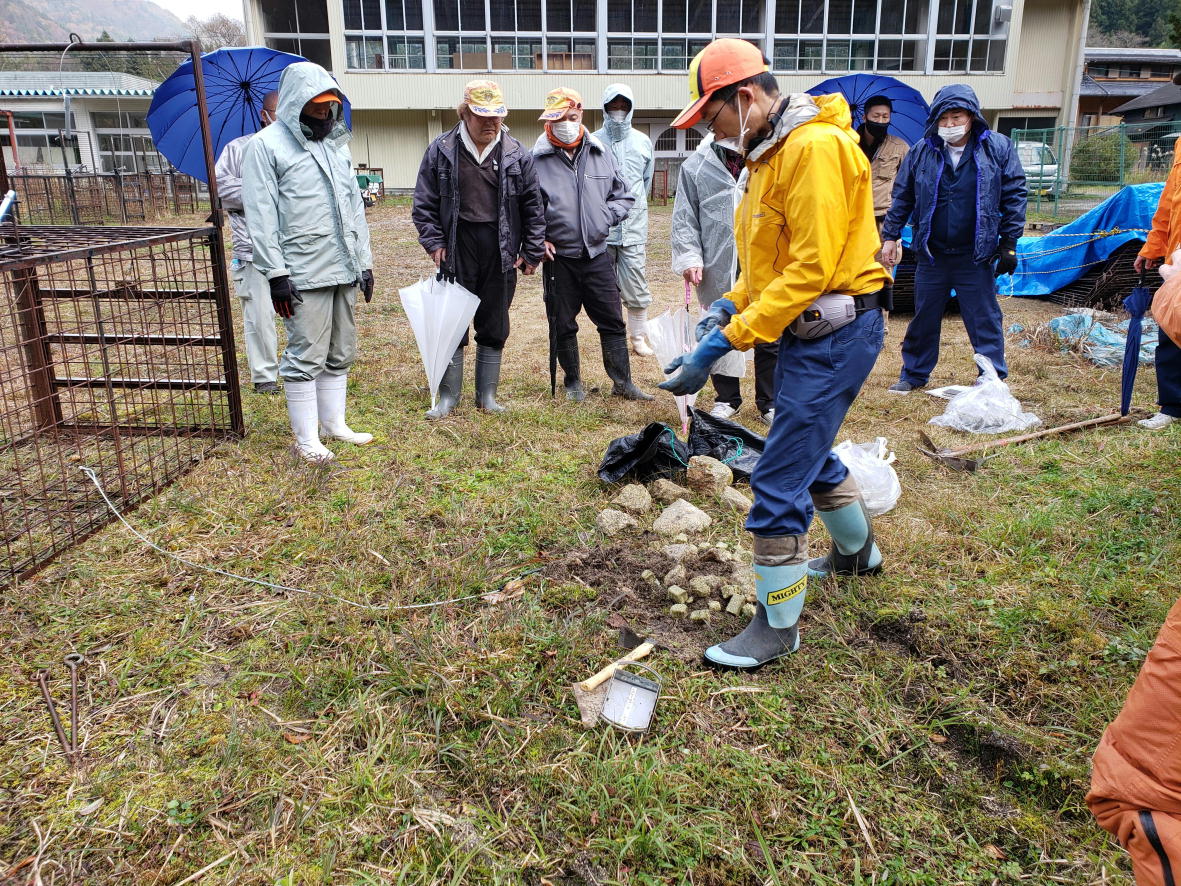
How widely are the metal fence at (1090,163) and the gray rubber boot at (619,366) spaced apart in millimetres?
13082

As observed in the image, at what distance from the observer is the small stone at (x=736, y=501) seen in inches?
146

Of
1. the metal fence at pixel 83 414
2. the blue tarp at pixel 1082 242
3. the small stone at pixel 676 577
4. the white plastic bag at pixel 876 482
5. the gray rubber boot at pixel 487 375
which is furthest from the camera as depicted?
the blue tarp at pixel 1082 242

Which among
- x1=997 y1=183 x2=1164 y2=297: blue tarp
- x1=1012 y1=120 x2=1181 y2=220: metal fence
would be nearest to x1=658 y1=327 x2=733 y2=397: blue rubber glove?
x1=997 y1=183 x2=1164 y2=297: blue tarp

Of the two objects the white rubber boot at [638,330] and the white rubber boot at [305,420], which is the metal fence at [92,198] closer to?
the white rubber boot at [638,330]

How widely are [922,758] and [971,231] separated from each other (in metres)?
4.01

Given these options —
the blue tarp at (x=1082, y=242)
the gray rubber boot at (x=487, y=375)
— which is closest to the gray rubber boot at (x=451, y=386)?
the gray rubber boot at (x=487, y=375)

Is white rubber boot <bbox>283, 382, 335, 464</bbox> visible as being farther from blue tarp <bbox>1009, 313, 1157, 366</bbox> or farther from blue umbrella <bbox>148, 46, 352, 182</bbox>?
blue tarp <bbox>1009, 313, 1157, 366</bbox>

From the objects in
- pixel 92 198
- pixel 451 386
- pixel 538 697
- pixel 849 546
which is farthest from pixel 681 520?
pixel 92 198

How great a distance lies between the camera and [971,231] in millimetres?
5227

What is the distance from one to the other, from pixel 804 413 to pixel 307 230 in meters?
2.82

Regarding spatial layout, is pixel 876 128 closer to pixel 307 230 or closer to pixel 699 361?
pixel 307 230

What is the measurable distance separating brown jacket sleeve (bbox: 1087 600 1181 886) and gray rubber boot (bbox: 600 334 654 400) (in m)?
4.31

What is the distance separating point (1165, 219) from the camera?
4.44 meters

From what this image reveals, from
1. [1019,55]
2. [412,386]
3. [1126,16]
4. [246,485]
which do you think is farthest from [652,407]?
[1126,16]
